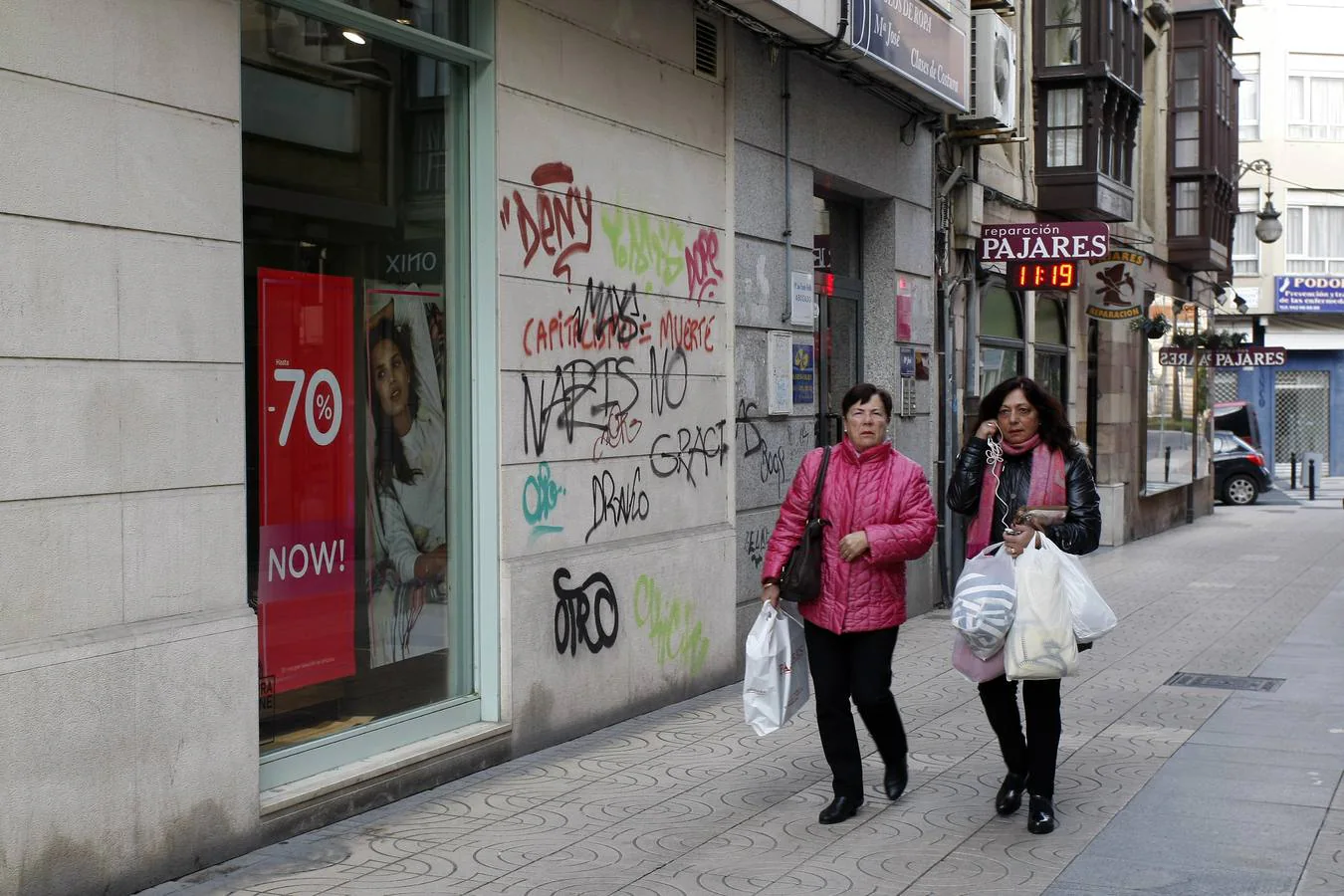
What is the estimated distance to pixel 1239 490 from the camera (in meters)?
30.7

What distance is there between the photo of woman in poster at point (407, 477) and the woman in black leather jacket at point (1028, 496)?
248 centimetres

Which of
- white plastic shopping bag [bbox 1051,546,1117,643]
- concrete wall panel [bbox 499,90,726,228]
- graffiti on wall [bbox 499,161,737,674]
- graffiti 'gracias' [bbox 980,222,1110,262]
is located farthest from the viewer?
graffiti 'gracias' [bbox 980,222,1110,262]

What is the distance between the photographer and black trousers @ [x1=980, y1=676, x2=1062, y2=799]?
6230 millimetres

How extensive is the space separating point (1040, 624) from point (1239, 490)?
26493 millimetres

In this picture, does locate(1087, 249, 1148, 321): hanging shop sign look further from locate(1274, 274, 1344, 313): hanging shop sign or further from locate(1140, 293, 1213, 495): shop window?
locate(1274, 274, 1344, 313): hanging shop sign

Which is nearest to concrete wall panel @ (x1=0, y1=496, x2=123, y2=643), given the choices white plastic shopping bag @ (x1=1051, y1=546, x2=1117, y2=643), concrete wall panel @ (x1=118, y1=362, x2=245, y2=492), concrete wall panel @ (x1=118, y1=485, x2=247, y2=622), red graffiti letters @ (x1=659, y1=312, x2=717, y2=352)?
concrete wall panel @ (x1=118, y1=485, x2=247, y2=622)

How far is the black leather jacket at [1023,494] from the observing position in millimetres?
6262

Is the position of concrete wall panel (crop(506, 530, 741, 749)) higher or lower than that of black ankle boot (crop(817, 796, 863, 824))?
higher

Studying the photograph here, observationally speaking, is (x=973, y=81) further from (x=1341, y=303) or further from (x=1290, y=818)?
(x=1341, y=303)

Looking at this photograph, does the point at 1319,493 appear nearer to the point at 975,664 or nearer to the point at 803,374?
the point at 803,374

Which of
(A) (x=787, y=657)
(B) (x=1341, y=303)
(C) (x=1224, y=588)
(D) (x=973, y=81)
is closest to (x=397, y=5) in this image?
(A) (x=787, y=657)

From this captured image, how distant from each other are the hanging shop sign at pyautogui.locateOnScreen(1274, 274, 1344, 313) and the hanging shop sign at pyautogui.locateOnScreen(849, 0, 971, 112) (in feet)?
107

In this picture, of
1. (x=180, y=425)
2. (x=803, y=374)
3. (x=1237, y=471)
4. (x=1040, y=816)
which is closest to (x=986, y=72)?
(x=803, y=374)

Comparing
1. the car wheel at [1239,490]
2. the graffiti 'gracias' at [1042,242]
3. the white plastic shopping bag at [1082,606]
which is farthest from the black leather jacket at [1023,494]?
the car wheel at [1239,490]
